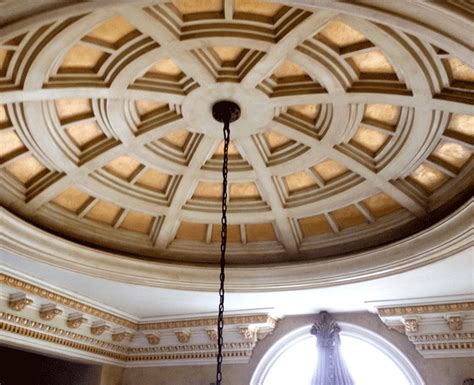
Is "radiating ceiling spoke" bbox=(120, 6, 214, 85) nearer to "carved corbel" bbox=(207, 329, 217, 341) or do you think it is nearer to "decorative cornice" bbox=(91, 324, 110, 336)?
"carved corbel" bbox=(207, 329, 217, 341)

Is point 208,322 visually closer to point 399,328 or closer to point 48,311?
point 48,311

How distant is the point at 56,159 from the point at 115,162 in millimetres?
801

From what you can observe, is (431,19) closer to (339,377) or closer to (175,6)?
(175,6)

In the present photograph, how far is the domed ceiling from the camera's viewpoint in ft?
16.8

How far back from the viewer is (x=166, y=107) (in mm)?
6555

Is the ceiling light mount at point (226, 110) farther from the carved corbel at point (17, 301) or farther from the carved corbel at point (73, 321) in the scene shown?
the carved corbel at point (73, 321)

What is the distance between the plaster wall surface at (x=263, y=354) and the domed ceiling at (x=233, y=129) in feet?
5.45

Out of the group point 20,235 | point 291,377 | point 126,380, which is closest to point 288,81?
point 20,235

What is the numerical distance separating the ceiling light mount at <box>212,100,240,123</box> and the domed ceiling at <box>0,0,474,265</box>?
9 cm

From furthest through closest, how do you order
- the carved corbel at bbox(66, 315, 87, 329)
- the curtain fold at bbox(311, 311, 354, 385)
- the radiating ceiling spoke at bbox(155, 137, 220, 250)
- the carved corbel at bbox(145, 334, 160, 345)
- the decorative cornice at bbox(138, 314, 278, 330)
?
the carved corbel at bbox(145, 334, 160, 345)
the decorative cornice at bbox(138, 314, 278, 330)
the carved corbel at bbox(66, 315, 87, 329)
the curtain fold at bbox(311, 311, 354, 385)
the radiating ceiling spoke at bbox(155, 137, 220, 250)

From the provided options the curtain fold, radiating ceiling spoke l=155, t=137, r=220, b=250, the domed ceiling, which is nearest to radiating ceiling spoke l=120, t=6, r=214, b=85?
the domed ceiling

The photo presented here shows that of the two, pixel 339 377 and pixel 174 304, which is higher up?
pixel 174 304

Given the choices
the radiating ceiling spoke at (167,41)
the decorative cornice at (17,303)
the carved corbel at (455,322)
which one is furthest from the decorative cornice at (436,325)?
the decorative cornice at (17,303)

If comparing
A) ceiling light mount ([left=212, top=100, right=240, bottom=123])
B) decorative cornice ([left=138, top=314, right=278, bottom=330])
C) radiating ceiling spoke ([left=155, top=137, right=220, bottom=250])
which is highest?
radiating ceiling spoke ([left=155, top=137, right=220, bottom=250])
